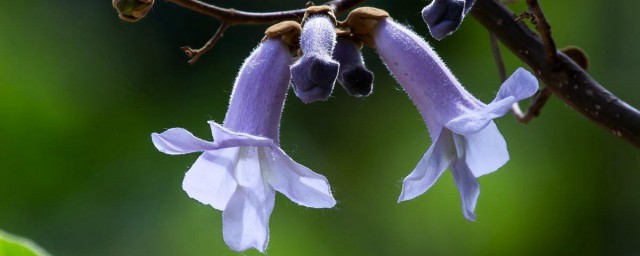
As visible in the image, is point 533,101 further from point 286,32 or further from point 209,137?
point 209,137

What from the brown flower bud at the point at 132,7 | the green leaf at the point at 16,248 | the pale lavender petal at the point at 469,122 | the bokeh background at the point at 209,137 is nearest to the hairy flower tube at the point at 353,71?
the pale lavender petal at the point at 469,122

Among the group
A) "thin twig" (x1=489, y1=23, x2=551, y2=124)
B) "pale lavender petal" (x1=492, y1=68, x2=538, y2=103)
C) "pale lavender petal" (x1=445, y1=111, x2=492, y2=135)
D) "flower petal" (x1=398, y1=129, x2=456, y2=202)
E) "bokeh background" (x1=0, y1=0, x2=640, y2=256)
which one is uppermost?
"pale lavender petal" (x1=492, y1=68, x2=538, y2=103)

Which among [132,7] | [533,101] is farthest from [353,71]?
[533,101]

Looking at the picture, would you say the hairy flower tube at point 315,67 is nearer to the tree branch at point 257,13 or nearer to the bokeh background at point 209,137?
the tree branch at point 257,13

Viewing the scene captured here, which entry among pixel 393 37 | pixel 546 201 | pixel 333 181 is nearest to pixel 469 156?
pixel 393 37

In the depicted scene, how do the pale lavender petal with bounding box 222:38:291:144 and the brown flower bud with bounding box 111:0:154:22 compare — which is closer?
the pale lavender petal with bounding box 222:38:291:144

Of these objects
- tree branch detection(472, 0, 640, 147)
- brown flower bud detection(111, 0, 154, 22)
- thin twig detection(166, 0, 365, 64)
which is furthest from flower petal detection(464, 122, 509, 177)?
brown flower bud detection(111, 0, 154, 22)

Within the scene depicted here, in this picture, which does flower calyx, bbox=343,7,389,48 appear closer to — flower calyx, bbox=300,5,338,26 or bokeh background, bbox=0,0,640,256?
flower calyx, bbox=300,5,338,26
